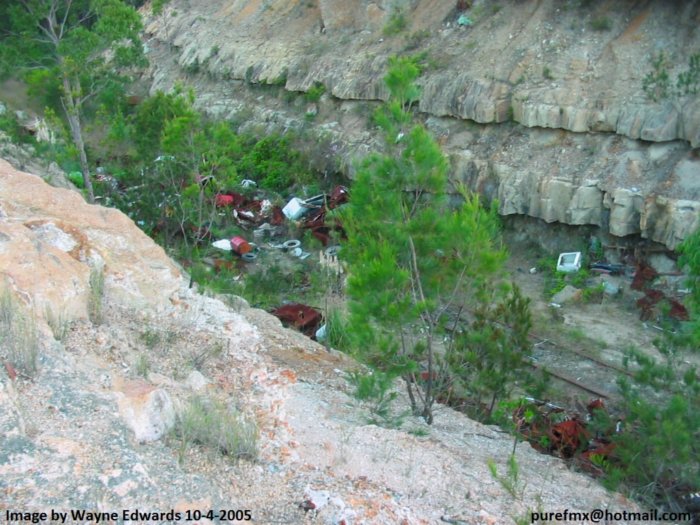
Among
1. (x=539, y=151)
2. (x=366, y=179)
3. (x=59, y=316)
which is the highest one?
(x=366, y=179)

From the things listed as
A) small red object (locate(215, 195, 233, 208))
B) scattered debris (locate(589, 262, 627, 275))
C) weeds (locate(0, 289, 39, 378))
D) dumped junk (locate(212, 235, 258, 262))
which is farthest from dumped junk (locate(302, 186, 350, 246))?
weeds (locate(0, 289, 39, 378))

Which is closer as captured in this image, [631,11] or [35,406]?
[35,406]

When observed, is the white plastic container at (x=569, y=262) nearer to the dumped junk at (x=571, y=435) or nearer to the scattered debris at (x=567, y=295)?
the scattered debris at (x=567, y=295)

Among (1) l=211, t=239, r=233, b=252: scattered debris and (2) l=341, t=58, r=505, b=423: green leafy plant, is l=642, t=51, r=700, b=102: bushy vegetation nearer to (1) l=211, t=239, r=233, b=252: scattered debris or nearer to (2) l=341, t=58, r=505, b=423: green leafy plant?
(2) l=341, t=58, r=505, b=423: green leafy plant

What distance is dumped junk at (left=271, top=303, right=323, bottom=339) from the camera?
1323 cm

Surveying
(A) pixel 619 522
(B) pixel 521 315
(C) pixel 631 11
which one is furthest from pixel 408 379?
(C) pixel 631 11

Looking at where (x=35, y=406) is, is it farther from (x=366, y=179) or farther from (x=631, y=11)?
(x=631, y=11)

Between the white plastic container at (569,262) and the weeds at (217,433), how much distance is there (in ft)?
36.6

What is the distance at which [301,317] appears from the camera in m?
13.5

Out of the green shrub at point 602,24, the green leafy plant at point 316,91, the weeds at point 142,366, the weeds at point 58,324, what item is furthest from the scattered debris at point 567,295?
the green leafy plant at point 316,91

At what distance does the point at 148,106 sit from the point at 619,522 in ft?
42.8

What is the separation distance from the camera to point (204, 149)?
1541 cm

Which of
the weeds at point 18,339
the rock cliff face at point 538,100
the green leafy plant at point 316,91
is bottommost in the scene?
the green leafy plant at point 316,91

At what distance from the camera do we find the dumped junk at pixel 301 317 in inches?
521
